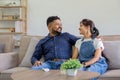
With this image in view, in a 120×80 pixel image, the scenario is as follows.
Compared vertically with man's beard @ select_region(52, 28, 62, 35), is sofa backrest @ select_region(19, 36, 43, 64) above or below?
below

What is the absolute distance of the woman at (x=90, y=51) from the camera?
8.96 ft

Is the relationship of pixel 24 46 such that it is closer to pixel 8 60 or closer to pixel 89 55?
pixel 8 60

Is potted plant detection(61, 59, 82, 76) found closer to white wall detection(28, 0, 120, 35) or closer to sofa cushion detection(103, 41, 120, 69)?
sofa cushion detection(103, 41, 120, 69)

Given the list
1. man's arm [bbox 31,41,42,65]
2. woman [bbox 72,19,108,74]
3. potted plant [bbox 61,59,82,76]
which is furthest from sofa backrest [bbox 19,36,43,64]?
potted plant [bbox 61,59,82,76]

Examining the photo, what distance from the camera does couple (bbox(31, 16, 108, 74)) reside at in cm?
278

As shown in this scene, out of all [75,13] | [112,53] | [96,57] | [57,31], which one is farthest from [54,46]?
[75,13]

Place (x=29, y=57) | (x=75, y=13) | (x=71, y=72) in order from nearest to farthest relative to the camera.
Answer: (x=71, y=72) < (x=29, y=57) < (x=75, y=13)

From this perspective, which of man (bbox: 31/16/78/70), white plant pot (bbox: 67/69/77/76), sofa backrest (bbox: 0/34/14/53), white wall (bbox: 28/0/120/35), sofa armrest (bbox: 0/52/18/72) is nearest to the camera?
white plant pot (bbox: 67/69/77/76)

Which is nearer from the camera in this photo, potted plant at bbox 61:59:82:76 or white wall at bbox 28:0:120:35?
potted plant at bbox 61:59:82:76

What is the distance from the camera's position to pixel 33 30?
15.6 ft

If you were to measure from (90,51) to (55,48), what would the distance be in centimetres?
47

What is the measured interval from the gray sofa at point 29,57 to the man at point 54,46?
0.63 feet

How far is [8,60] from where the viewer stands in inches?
130

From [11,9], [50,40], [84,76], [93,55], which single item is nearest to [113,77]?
[93,55]
